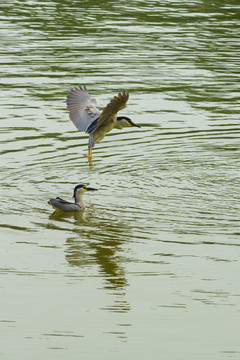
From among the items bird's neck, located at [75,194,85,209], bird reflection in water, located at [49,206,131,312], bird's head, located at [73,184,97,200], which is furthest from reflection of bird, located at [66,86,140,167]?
bird reflection in water, located at [49,206,131,312]

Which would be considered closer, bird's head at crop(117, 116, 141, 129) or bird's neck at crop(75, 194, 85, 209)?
bird's neck at crop(75, 194, 85, 209)

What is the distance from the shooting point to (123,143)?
54.2ft

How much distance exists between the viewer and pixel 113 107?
1296 centimetres

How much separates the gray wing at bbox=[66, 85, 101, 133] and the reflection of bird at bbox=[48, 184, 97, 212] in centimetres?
187

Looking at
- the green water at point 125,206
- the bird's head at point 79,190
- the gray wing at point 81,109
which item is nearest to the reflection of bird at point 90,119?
the gray wing at point 81,109


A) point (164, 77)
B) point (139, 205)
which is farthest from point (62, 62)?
point (139, 205)

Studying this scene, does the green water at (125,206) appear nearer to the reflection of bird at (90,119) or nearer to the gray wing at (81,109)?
Result: the reflection of bird at (90,119)

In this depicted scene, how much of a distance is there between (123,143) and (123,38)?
11371 mm

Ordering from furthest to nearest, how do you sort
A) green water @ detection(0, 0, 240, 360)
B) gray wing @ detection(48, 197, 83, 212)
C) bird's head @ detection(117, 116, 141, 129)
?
bird's head @ detection(117, 116, 141, 129), gray wing @ detection(48, 197, 83, 212), green water @ detection(0, 0, 240, 360)

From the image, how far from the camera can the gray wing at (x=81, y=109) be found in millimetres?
→ 14398

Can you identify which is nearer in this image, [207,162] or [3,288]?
[3,288]

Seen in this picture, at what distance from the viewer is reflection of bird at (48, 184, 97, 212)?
1225 centimetres

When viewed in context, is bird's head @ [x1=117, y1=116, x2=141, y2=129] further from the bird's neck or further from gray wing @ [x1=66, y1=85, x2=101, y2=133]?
the bird's neck

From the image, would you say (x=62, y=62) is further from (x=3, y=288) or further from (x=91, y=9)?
(x=3, y=288)
